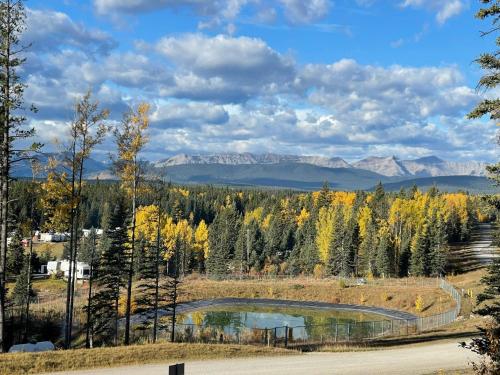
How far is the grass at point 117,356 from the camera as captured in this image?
56.4 ft

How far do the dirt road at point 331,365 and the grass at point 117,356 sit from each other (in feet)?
2.52

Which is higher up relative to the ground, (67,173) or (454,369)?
(67,173)

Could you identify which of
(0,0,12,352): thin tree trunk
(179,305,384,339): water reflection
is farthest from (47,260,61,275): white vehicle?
(0,0,12,352): thin tree trunk

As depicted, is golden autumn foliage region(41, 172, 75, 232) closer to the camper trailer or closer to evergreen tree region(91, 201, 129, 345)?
evergreen tree region(91, 201, 129, 345)

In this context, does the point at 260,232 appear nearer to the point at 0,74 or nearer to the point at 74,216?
the point at 74,216

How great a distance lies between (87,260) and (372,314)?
190 feet

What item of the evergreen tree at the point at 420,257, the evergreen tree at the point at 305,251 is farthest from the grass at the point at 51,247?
the evergreen tree at the point at 420,257

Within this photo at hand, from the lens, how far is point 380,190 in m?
151

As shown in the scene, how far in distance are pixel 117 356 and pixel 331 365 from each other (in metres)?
8.50

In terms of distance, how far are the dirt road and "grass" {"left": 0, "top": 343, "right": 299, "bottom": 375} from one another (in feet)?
2.52

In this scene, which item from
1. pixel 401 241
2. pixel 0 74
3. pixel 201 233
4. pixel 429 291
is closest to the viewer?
pixel 0 74

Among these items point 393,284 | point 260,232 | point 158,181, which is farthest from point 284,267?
point 158,181

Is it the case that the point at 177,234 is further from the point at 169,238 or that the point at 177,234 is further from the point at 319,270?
the point at 319,270

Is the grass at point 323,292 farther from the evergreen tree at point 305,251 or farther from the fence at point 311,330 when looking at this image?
the evergreen tree at point 305,251
